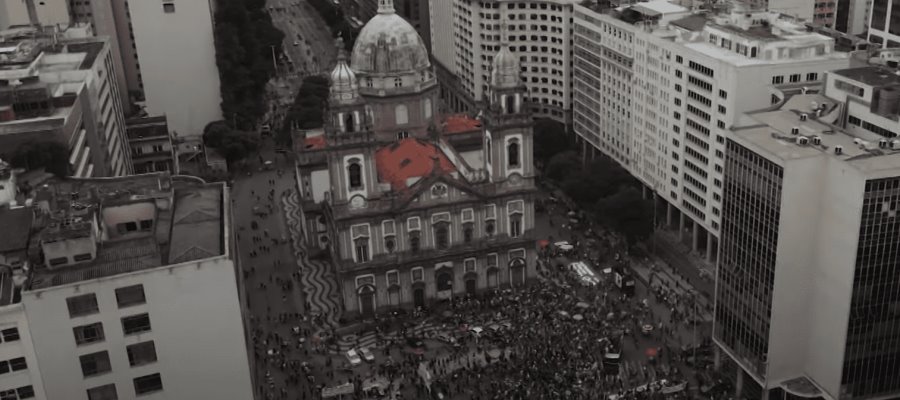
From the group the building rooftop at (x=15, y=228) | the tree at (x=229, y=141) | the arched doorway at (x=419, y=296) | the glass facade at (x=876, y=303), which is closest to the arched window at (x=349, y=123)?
the arched doorway at (x=419, y=296)

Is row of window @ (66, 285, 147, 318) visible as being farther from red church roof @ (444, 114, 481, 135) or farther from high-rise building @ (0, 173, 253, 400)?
red church roof @ (444, 114, 481, 135)

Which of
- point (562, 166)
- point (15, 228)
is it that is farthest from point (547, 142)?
point (15, 228)

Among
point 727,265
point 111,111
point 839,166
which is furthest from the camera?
point 111,111

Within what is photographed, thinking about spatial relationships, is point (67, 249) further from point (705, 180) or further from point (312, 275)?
point (705, 180)

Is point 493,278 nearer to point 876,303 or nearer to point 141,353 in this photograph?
point 876,303

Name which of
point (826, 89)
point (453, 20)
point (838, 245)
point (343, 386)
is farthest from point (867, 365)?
point (453, 20)

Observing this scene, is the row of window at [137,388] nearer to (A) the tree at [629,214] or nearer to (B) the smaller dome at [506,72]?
(B) the smaller dome at [506,72]
